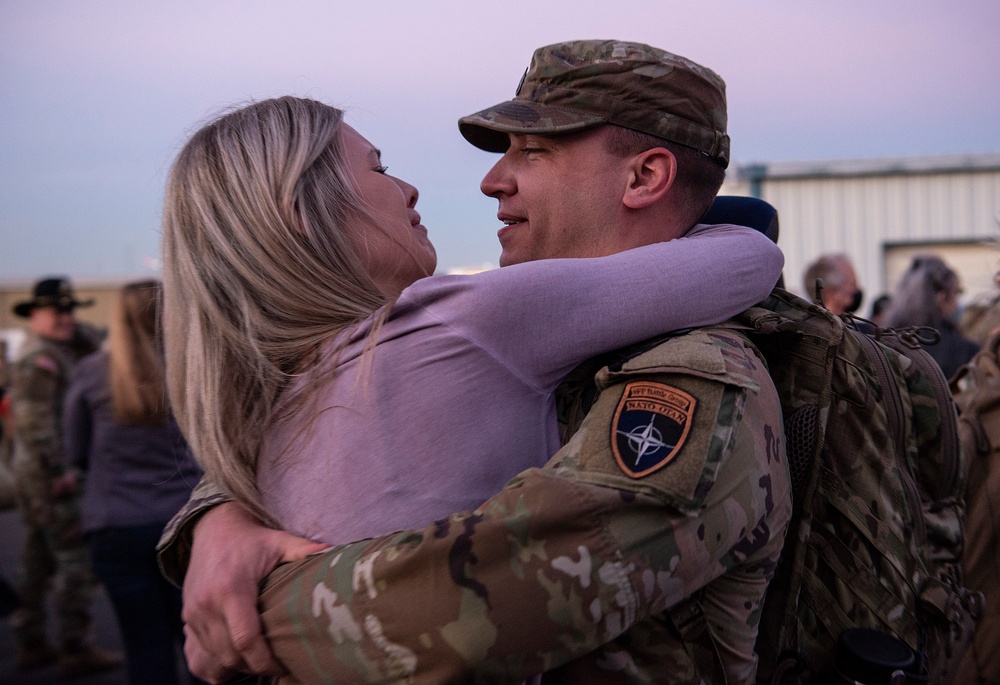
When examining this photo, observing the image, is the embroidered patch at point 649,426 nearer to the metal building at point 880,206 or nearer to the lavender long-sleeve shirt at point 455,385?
the lavender long-sleeve shirt at point 455,385

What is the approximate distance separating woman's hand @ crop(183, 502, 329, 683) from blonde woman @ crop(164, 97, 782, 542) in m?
0.06

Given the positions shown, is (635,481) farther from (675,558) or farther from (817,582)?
(817,582)

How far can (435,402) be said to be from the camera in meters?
1.41

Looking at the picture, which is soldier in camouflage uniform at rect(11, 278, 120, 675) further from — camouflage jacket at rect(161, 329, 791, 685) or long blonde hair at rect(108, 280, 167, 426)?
camouflage jacket at rect(161, 329, 791, 685)

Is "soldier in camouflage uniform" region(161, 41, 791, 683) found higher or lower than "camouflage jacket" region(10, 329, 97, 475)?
higher

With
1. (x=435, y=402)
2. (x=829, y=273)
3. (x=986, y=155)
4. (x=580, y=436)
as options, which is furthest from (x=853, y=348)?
(x=986, y=155)

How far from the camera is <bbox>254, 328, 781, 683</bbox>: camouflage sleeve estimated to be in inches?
49.0

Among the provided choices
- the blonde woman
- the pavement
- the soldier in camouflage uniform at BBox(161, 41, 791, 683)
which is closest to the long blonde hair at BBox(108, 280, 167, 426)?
the pavement

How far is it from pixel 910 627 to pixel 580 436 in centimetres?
84

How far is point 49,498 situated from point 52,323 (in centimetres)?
109

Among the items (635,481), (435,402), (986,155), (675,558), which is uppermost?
(435,402)

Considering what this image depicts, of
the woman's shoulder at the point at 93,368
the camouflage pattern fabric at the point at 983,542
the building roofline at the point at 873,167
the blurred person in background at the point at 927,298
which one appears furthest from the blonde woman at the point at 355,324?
the building roofline at the point at 873,167

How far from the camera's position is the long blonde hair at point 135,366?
4141 mm

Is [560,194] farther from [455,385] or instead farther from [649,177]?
[455,385]
